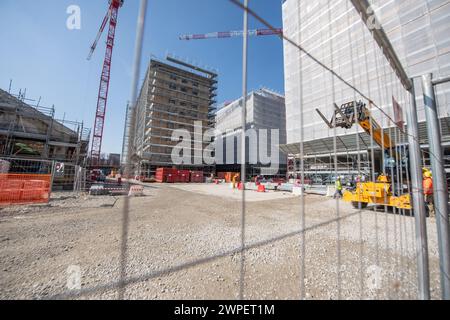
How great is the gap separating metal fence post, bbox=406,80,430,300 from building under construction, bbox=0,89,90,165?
1813 centimetres

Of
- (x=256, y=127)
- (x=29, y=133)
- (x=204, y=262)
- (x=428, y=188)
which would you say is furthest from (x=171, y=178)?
(x=428, y=188)

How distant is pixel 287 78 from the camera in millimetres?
21641

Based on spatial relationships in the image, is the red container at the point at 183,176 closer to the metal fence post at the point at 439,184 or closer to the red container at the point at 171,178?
the red container at the point at 171,178

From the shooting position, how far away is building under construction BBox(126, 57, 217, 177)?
106 ft

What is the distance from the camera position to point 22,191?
21.0 feet

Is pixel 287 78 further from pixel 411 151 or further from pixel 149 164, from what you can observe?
pixel 149 164

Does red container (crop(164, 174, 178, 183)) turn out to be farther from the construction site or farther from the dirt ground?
the dirt ground

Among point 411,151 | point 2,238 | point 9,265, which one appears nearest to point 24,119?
A: point 2,238

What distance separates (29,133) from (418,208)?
19383mm

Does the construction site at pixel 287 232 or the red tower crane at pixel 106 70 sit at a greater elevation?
the red tower crane at pixel 106 70

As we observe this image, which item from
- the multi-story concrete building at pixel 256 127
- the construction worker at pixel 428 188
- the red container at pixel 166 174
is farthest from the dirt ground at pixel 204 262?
the multi-story concrete building at pixel 256 127

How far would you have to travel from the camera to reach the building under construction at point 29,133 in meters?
12.3

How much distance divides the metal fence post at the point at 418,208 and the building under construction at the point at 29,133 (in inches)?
714

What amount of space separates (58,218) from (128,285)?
419 centimetres
